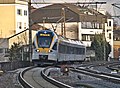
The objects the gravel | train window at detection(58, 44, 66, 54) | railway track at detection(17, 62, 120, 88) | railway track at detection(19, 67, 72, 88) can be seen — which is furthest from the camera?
train window at detection(58, 44, 66, 54)

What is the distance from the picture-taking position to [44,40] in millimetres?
38812

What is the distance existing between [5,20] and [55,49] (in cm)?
4947

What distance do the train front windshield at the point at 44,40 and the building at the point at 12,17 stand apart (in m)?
45.5

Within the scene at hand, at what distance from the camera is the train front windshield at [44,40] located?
38.7 metres

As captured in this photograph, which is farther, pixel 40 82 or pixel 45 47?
pixel 45 47

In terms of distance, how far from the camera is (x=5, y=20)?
3430 inches

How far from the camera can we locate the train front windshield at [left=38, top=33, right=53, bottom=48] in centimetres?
3872

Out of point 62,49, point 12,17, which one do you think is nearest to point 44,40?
point 62,49

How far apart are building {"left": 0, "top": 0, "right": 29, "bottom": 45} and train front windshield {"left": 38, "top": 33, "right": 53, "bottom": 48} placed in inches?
1792

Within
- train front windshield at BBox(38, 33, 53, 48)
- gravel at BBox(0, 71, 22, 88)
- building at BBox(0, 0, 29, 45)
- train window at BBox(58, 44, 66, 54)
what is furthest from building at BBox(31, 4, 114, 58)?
gravel at BBox(0, 71, 22, 88)

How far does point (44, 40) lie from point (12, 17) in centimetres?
4731

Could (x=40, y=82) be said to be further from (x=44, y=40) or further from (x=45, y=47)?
(x=44, y=40)

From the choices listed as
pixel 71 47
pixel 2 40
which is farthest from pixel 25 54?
pixel 2 40

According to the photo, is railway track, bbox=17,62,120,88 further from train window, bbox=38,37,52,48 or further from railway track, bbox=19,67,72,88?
train window, bbox=38,37,52,48
